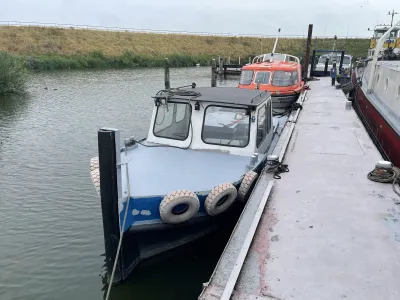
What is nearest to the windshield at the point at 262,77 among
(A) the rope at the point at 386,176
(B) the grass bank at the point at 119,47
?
(A) the rope at the point at 386,176

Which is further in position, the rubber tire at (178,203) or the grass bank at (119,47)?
the grass bank at (119,47)

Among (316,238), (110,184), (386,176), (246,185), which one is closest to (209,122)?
(246,185)

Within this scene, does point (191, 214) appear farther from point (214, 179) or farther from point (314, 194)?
point (314, 194)

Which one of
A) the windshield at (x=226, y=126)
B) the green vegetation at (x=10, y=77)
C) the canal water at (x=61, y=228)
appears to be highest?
the windshield at (x=226, y=126)

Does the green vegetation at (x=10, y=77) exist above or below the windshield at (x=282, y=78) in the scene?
below

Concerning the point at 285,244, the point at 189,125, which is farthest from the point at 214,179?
the point at 285,244

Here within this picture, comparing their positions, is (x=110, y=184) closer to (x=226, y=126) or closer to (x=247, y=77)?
(x=226, y=126)

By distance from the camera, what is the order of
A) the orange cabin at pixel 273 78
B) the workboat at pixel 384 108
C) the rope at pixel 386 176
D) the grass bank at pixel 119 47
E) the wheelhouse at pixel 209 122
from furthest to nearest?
the grass bank at pixel 119 47 → the orange cabin at pixel 273 78 → the workboat at pixel 384 108 → the wheelhouse at pixel 209 122 → the rope at pixel 386 176

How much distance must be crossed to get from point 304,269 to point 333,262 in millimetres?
332

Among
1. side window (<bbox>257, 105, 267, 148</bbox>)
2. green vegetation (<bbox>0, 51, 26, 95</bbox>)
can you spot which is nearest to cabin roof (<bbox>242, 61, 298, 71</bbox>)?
side window (<bbox>257, 105, 267, 148</bbox>)

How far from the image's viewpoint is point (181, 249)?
5652mm

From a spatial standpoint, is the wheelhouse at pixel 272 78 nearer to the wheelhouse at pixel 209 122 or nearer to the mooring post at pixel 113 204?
the wheelhouse at pixel 209 122

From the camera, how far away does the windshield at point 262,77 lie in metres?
15.9

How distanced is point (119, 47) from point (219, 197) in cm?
4986
